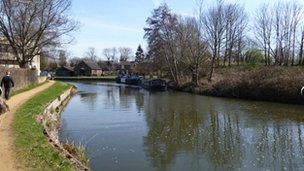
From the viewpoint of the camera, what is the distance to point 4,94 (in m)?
27.6

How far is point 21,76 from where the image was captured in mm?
42250

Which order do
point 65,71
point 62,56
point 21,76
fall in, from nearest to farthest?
point 21,76, point 62,56, point 65,71

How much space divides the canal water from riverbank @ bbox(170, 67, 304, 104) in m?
4.26

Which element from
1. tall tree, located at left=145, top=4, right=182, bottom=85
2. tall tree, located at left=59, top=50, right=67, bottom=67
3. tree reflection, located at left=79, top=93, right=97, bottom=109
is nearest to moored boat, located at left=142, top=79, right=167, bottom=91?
tall tree, located at left=145, top=4, right=182, bottom=85

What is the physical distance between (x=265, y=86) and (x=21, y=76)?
22.0 meters

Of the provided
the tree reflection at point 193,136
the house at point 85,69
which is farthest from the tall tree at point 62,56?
the tree reflection at point 193,136

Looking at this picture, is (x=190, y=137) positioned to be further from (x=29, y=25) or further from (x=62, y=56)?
(x=62, y=56)

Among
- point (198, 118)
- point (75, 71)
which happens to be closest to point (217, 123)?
point (198, 118)

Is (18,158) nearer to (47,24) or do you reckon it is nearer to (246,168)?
(246,168)

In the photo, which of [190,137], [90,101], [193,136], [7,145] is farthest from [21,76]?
[7,145]

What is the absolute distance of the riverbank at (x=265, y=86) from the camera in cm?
3778

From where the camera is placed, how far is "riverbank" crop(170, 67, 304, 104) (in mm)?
37781

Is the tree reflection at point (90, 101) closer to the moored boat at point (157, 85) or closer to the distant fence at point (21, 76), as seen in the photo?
the distant fence at point (21, 76)

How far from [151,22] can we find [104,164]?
175 ft
